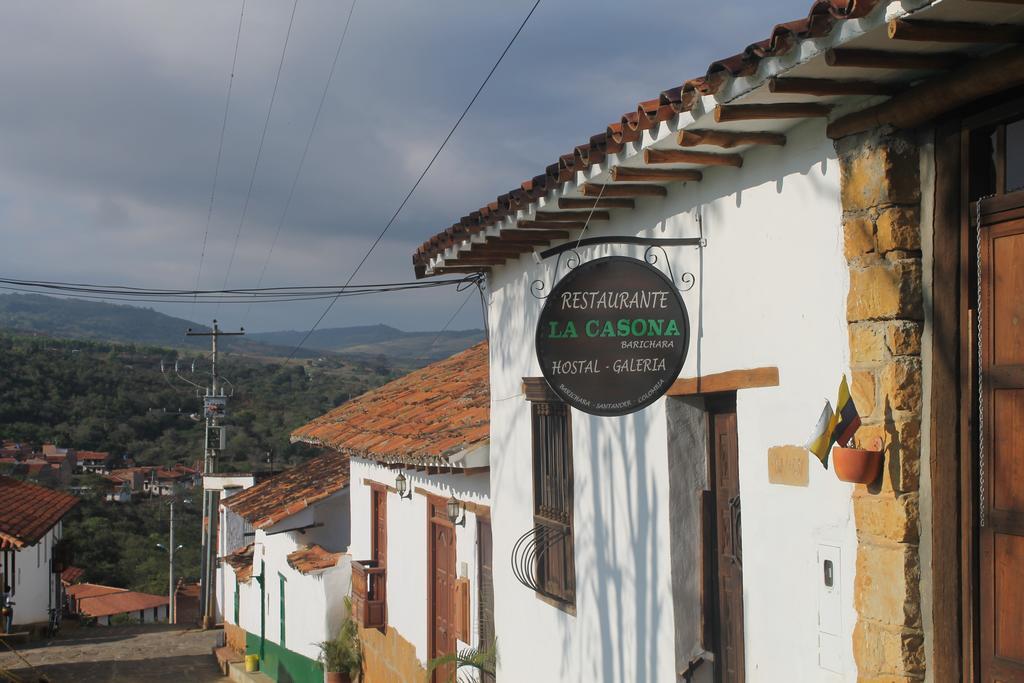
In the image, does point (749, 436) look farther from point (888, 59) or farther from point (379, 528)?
point (379, 528)

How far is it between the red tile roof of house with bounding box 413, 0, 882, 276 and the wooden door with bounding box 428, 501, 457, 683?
176 inches

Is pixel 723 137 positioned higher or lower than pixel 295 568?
higher

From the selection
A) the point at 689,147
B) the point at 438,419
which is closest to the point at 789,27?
the point at 689,147

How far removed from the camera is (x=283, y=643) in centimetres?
1911

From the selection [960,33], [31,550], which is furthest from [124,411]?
[960,33]

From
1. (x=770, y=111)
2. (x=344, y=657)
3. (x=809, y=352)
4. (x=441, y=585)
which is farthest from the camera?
(x=344, y=657)

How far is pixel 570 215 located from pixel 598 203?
1.28 feet

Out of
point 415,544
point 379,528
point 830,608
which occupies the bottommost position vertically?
point 379,528

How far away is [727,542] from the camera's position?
5570 millimetres

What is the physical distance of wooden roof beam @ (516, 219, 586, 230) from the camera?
6.70 meters

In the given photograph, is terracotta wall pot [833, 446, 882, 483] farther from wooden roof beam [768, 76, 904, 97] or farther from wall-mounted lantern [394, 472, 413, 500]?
wall-mounted lantern [394, 472, 413, 500]

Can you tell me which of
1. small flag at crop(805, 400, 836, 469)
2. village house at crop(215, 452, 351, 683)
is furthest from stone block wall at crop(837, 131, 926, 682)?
village house at crop(215, 452, 351, 683)

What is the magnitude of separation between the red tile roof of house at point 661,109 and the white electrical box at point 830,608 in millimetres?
1990

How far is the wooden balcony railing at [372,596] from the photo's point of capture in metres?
13.3
